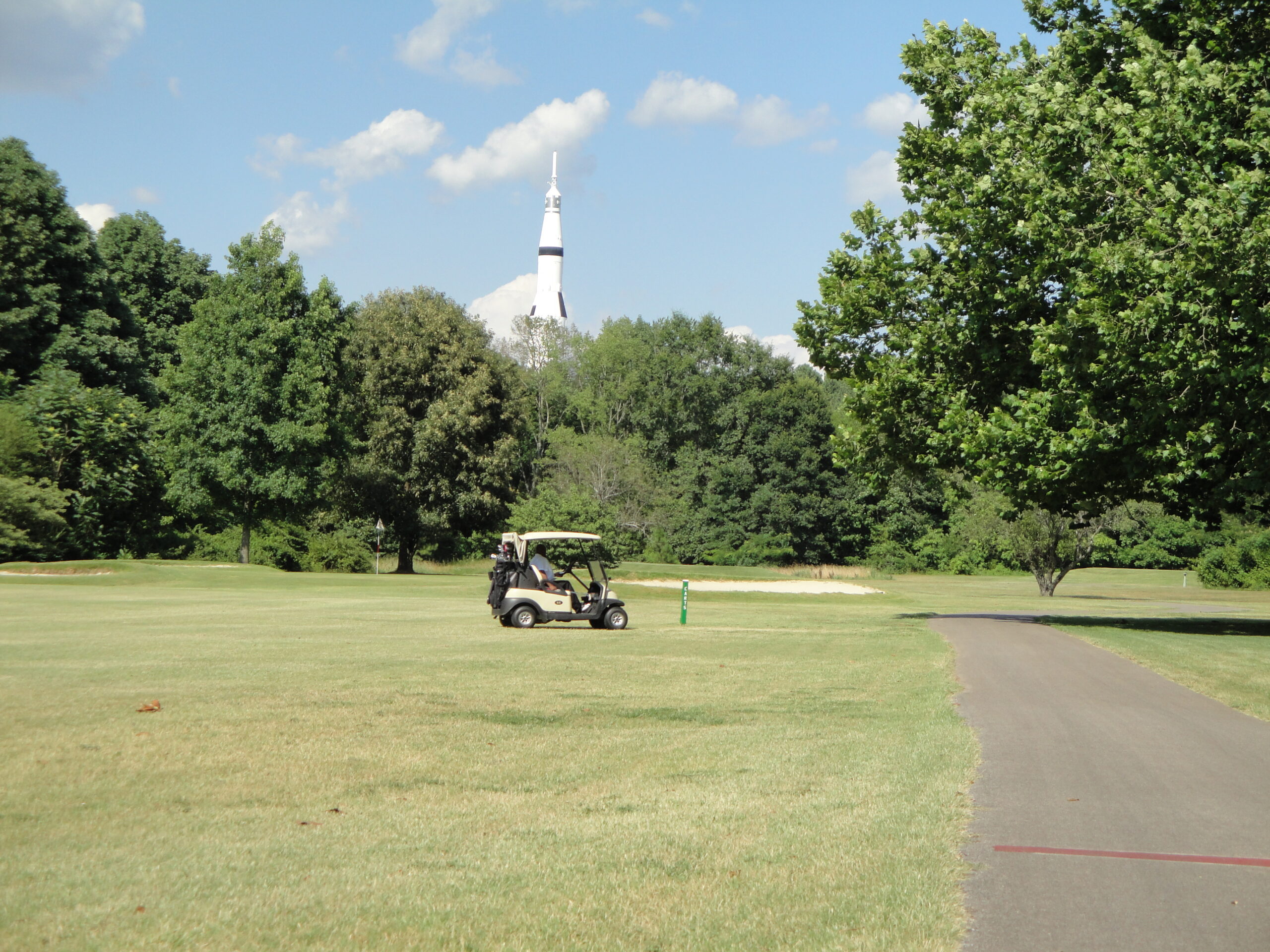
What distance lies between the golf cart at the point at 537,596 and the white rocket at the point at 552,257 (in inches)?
4597

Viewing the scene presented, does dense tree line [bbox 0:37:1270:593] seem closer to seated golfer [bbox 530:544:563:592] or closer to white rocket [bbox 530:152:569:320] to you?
seated golfer [bbox 530:544:563:592]

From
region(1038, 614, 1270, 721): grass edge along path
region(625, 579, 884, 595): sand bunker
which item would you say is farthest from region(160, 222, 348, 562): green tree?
region(1038, 614, 1270, 721): grass edge along path

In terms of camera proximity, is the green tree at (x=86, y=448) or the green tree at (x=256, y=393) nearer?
the green tree at (x=86, y=448)

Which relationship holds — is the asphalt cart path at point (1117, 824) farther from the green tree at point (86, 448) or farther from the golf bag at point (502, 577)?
the green tree at point (86, 448)

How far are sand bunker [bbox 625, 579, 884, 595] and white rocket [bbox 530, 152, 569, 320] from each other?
90.2m

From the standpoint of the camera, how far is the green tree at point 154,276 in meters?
61.9

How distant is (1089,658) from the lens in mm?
18000

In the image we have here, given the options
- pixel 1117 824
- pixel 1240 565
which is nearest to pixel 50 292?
pixel 1117 824

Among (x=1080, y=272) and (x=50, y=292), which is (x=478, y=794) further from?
(x=50, y=292)

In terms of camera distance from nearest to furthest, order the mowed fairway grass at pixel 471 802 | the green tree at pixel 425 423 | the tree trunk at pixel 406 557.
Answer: the mowed fairway grass at pixel 471 802 < the green tree at pixel 425 423 < the tree trunk at pixel 406 557

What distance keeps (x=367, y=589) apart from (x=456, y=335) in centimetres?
2108

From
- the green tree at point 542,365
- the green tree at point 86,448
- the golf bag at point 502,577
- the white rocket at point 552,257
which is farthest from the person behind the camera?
the white rocket at point 552,257

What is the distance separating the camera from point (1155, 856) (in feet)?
20.8

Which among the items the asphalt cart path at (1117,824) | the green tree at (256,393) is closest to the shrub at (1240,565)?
the green tree at (256,393)
